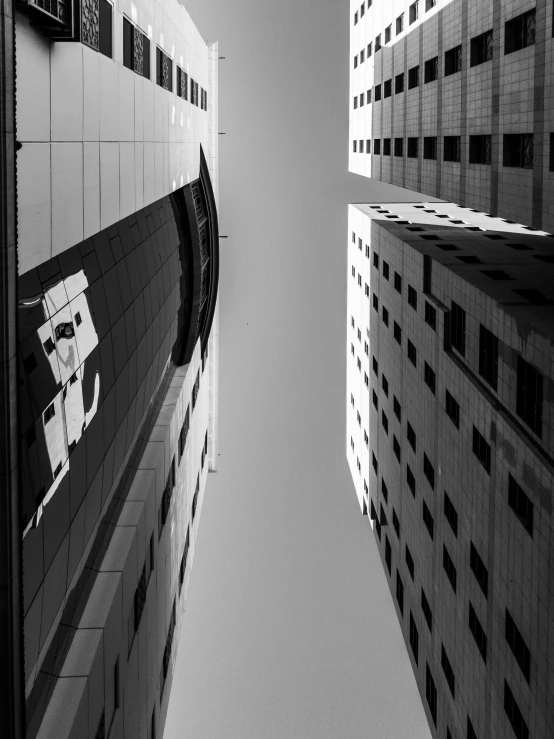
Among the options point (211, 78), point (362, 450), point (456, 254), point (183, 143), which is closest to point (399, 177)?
point (456, 254)

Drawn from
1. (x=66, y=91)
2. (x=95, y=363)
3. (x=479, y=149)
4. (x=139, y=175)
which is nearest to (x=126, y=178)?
(x=139, y=175)

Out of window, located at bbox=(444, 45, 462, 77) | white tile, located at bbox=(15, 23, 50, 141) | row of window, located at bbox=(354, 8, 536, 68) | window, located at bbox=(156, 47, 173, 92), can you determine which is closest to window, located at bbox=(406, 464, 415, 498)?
window, located at bbox=(444, 45, 462, 77)

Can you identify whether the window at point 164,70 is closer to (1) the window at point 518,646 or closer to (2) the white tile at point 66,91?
(2) the white tile at point 66,91

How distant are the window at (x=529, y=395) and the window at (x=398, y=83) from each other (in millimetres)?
25793

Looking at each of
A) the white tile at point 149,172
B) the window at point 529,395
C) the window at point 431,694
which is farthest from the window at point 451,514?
the white tile at point 149,172

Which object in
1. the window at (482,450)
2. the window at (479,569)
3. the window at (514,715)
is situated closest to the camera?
the window at (514,715)

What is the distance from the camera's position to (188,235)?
45156 millimetres

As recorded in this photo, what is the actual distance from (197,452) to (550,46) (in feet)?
120

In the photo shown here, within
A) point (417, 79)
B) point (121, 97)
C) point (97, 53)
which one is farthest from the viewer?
point (417, 79)

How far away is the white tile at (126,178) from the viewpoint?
2403cm

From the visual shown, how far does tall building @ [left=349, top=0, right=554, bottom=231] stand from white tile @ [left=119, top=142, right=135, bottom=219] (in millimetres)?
14598

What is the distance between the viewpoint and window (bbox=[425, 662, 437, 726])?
31922 mm

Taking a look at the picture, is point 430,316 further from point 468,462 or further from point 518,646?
point 518,646

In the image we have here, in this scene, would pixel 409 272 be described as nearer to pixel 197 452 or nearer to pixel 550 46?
pixel 550 46
